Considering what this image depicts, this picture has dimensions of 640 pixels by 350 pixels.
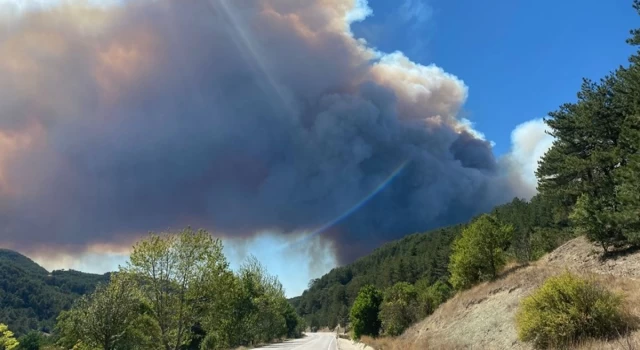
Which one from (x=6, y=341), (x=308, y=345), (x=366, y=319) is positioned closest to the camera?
(x=308, y=345)

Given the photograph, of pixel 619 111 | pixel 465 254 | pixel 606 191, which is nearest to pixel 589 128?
pixel 619 111

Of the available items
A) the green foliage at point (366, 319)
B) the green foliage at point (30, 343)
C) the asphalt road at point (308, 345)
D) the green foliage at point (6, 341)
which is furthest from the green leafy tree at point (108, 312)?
the green foliage at point (30, 343)

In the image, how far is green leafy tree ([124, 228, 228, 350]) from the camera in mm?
38906

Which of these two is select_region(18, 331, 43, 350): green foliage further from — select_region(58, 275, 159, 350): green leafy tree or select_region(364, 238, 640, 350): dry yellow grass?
select_region(364, 238, 640, 350): dry yellow grass

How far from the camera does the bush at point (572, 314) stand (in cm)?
1523

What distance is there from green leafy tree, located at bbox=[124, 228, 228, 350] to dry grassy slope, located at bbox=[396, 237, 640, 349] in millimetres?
20001

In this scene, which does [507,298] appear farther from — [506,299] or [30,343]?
[30,343]

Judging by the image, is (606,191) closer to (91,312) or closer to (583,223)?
(583,223)

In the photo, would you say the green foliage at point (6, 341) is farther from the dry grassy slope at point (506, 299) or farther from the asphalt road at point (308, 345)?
the dry grassy slope at point (506, 299)

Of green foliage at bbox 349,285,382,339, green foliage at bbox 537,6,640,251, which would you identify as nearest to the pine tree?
green foliage at bbox 537,6,640,251

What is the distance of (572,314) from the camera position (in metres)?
15.8

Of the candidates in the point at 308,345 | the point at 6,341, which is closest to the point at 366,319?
the point at 308,345

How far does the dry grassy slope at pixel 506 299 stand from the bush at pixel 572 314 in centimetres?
137

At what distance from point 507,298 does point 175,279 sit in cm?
2968
